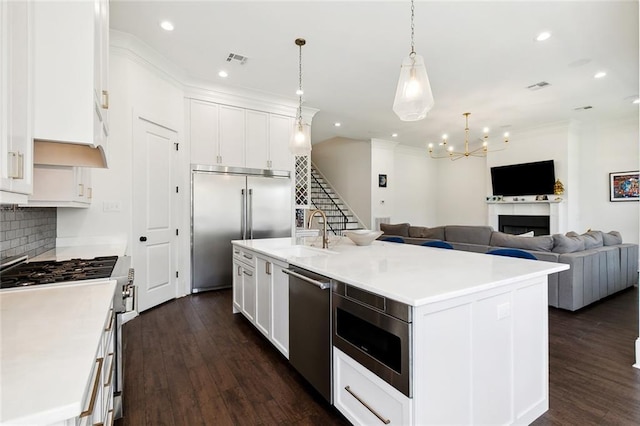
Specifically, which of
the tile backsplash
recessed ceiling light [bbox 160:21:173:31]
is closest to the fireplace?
recessed ceiling light [bbox 160:21:173:31]

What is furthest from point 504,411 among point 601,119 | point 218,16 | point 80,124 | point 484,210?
point 484,210

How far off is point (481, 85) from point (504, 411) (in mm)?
4509

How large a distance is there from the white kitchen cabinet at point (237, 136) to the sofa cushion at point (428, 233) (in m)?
2.42

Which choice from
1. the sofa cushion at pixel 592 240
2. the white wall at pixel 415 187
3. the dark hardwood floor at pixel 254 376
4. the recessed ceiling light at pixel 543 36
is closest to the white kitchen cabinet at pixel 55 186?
the dark hardwood floor at pixel 254 376

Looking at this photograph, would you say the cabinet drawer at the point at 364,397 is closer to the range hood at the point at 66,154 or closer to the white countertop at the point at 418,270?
the white countertop at the point at 418,270

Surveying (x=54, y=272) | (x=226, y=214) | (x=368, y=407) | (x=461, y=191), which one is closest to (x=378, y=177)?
(x=461, y=191)

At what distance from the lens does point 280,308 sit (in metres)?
2.46

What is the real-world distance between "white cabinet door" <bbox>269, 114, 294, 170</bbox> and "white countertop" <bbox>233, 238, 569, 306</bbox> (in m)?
2.97

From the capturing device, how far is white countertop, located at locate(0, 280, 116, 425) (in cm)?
59

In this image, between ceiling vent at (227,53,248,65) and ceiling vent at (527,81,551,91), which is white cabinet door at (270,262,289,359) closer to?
ceiling vent at (227,53,248,65)

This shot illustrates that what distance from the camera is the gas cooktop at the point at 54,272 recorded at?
1.53 metres

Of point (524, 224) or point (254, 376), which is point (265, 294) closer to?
point (254, 376)

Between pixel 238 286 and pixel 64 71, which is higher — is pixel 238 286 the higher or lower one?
the lower one

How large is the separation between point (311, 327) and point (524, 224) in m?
7.45
